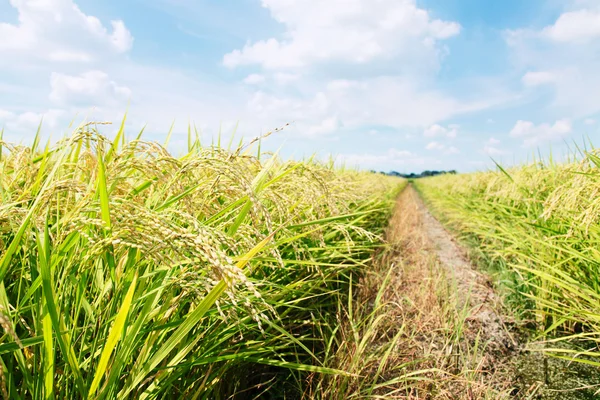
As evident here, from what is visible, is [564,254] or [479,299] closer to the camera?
[564,254]

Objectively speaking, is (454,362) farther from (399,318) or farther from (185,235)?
(185,235)

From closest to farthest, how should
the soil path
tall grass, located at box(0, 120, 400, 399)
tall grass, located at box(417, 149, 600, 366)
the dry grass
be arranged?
1. tall grass, located at box(0, 120, 400, 399)
2. the dry grass
3. tall grass, located at box(417, 149, 600, 366)
4. the soil path

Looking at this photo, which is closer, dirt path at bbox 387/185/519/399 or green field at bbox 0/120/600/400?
green field at bbox 0/120/600/400

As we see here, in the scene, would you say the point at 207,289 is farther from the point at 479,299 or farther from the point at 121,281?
the point at 479,299

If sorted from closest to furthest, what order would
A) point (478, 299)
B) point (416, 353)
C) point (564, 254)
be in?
1. point (416, 353)
2. point (564, 254)
3. point (478, 299)

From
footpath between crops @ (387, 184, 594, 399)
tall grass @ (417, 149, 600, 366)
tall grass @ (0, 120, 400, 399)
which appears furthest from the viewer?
tall grass @ (417, 149, 600, 366)

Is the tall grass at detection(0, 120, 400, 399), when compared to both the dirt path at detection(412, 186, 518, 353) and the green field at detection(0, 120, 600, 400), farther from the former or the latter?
the dirt path at detection(412, 186, 518, 353)

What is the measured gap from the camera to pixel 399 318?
2875 mm

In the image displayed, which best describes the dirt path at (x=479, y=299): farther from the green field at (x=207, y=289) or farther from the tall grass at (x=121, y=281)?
the tall grass at (x=121, y=281)

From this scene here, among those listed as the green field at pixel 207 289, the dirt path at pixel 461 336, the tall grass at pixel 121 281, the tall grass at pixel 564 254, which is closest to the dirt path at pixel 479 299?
the dirt path at pixel 461 336

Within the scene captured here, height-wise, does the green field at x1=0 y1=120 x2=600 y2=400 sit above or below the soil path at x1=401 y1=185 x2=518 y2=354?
above

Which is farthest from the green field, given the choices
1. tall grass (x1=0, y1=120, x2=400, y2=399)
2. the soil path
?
the soil path

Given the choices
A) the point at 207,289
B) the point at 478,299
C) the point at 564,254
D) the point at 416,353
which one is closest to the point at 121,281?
the point at 207,289

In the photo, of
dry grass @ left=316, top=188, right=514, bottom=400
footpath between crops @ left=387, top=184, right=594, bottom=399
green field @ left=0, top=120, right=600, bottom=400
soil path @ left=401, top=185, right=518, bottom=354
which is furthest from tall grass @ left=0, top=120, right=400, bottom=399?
soil path @ left=401, top=185, right=518, bottom=354
